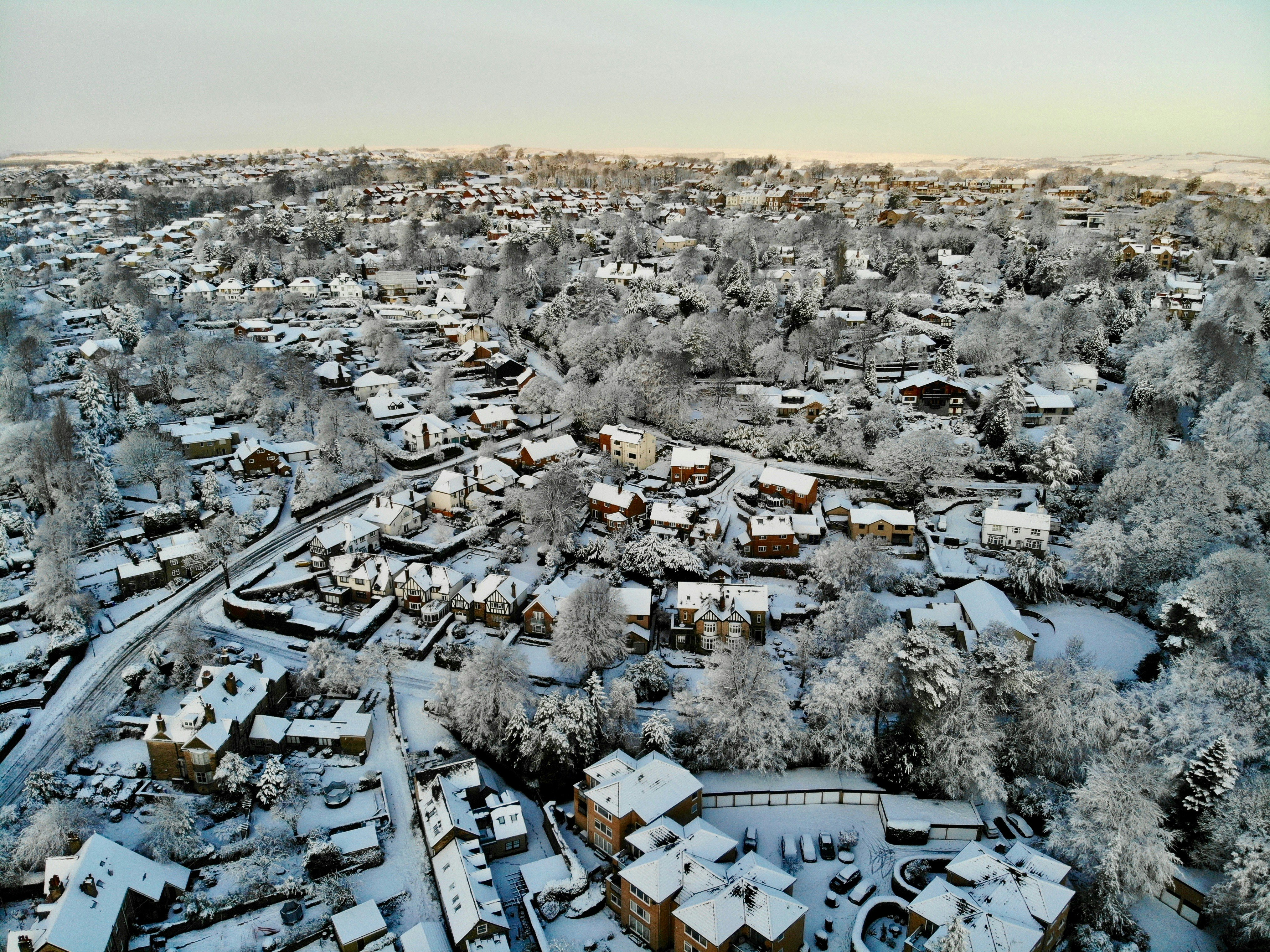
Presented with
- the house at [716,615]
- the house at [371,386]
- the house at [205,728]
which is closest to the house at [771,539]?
the house at [716,615]

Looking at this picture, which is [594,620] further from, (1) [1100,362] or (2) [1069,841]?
(1) [1100,362]

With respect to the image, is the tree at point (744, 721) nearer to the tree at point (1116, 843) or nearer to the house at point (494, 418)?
the tree at point (1116, 843)

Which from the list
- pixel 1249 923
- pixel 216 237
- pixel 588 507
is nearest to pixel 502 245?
pixel 216 237

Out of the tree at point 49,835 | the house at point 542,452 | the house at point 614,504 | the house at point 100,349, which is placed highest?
the house at point 100,349

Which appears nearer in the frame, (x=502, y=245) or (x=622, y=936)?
(x=622, y=936)

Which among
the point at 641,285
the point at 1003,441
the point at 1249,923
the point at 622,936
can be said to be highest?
the point at 641,285

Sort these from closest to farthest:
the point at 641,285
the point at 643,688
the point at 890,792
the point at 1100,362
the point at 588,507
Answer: the point at 890,792
the point at 643,688
the point at 588,507
the point at 1100,362
the point at 641,285

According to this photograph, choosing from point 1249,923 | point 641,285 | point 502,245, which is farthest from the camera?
point 502,245
